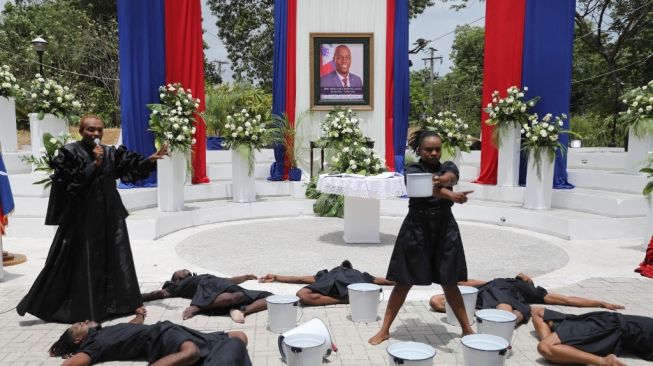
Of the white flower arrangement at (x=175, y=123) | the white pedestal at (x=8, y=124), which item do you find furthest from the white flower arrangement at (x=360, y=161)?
the white pedestal at (x=8, y=124)

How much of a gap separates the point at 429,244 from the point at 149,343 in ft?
6.55

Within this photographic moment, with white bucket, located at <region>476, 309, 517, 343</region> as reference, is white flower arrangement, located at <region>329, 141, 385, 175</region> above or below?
above

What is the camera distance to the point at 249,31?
22.3 m

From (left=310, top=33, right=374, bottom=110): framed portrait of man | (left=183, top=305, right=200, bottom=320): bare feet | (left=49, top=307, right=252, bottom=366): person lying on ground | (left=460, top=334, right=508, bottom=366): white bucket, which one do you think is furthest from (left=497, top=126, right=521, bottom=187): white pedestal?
(left=49, top=307, right=252, bottom=366): person lying on ground

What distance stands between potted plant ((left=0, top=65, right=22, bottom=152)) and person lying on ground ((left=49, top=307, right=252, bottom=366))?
7.99 m

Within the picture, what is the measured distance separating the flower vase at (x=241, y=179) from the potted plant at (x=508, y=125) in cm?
489

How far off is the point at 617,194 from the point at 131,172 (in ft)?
30.7

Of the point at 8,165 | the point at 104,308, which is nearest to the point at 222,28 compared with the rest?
the point at 8,165

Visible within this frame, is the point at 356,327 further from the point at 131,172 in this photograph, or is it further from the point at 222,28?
the point at 222,28

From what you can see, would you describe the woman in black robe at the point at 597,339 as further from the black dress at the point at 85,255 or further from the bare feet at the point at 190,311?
the black dress at the point at 85,255

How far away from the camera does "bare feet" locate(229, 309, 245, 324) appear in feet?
15.0

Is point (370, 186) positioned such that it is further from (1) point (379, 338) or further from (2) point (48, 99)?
(2) point (48, 99)

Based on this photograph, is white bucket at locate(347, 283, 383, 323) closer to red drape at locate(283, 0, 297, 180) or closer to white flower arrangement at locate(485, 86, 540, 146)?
white flower arrangement at locate(485, 86, 540, 146)

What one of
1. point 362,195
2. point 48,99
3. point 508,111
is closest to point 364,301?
point 362,195
